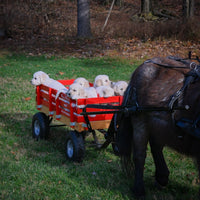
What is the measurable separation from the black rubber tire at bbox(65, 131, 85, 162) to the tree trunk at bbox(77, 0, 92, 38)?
11424mm

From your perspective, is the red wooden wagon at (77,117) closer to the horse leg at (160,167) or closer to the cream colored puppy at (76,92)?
the cream colored puppy at (76,92)

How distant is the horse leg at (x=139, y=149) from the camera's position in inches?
151

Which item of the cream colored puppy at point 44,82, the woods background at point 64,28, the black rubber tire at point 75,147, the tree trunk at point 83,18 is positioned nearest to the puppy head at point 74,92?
the black rubber tire at point 75,147

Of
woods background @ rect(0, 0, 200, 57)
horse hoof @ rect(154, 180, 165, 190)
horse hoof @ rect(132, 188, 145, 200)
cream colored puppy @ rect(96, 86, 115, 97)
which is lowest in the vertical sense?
horse hoof @ rect(154, 180, 165, 190)

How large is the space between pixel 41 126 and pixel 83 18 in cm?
1076

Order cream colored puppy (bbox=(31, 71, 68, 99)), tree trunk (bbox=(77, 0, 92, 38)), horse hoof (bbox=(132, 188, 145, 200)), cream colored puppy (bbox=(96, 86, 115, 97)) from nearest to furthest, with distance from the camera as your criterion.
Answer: horse hoof (bbox=(132, 188, 145, 200)), cream colored puppy (bbox=(96, 86, 115, 97)), cream colored puppy (bbox=(31, 71, 68, 99)), tree trunk (bbox=(77, 0, 92, 38))

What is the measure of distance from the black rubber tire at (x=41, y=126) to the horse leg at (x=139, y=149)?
224cm

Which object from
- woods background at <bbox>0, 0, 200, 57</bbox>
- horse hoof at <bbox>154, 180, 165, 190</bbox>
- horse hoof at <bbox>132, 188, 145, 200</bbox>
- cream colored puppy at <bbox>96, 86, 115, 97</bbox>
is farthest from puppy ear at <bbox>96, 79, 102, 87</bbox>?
woods background at <bbox>0, 0, 200, 57</bbox>

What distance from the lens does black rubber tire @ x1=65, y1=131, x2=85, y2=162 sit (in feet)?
A: 15.6

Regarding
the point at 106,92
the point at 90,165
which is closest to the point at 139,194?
the point at 90,165

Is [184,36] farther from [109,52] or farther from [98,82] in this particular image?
[98,82]

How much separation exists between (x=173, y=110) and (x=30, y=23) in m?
15.1

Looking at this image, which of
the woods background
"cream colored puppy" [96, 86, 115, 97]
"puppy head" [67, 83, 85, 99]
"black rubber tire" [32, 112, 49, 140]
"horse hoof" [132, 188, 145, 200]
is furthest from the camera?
the woods background

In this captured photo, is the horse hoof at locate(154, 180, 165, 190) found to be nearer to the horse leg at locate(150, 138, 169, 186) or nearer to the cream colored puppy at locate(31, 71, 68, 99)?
the horse leg at locate(150, 138, 169, 186)
